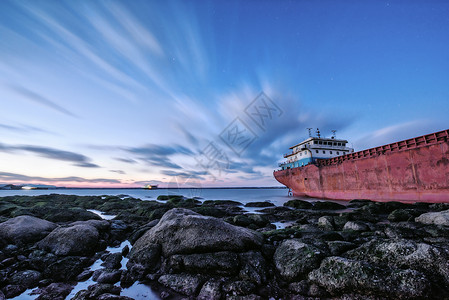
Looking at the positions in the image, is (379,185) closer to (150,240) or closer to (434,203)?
(434,203)

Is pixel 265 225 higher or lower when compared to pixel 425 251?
lower

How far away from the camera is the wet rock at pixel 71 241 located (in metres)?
6.34

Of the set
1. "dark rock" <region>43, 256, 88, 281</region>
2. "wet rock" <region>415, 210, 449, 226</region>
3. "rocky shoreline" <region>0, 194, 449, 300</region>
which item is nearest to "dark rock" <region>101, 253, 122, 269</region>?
"rocky shoreline" <region>0, 194, 449, 300</region>

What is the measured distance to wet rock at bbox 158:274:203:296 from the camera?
4.40 meters

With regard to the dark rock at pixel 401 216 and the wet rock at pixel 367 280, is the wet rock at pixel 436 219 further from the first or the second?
the wet rock at pixel 367 280

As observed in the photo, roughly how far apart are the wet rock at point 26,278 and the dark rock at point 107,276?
1.32 metres

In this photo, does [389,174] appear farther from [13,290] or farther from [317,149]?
[13,290]

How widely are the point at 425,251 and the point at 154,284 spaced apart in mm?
6017

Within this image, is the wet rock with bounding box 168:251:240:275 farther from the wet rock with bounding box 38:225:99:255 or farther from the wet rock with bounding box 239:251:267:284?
the wet rock with bounding box 38:225:99:255

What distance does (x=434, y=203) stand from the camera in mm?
14445

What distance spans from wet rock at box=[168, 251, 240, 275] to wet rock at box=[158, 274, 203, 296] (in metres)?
0.22

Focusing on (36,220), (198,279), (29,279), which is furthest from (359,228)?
(36,220)

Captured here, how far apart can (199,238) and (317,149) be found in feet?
102

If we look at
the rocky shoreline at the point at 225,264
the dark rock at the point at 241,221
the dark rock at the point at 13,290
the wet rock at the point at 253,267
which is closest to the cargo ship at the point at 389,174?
the rocky shoreline at the point at 225,264
